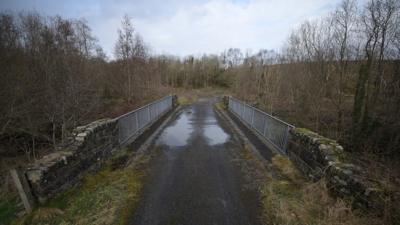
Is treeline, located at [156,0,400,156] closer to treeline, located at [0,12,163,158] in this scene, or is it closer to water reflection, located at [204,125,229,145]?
water reflection, located at [204,125,229,145]

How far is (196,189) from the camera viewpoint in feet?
12.8

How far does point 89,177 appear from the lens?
4246 mm

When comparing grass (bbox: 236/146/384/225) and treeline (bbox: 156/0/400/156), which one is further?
treeline (bbox: 156/0/400/156)

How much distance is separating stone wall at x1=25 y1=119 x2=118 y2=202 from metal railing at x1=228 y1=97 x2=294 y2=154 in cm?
515

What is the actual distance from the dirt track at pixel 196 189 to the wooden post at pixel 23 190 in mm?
1640

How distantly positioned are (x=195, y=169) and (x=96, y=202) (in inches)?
89.1

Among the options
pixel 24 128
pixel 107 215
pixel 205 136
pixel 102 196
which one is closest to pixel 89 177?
pixel 102 196

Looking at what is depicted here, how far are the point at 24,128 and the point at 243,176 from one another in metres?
9.83

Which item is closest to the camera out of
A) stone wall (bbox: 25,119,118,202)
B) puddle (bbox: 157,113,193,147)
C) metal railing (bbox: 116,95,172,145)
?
stone wall (bbox: 25,119,118,202)

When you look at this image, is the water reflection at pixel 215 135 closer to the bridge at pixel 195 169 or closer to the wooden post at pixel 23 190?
the bridge at pixel 195 169

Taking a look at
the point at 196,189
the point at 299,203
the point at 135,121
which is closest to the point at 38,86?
the point at 135,121

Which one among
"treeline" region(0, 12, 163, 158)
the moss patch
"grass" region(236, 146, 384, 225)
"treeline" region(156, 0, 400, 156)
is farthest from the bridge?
"treeline" region(156, 0, 400, 156)

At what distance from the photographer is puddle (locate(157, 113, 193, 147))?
7.03 m

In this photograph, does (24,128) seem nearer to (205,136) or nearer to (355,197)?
(205,136)
